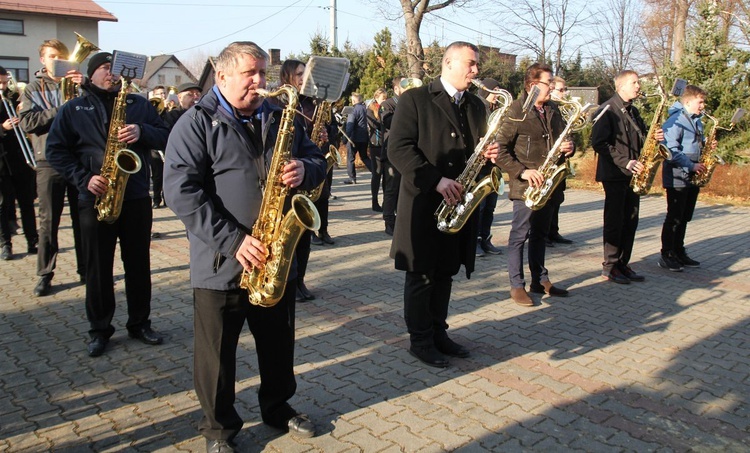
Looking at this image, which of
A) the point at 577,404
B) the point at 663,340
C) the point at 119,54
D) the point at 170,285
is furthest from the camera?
the point at 170,285

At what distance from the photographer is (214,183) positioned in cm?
318

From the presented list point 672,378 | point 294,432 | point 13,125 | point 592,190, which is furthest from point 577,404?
point 592,190

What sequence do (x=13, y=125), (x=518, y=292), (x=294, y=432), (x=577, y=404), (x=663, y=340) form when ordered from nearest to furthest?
(x=294, y=432) < (x=577, y=404) < (x=663, y=340) < (x=518, y=292) < (x=13, y=125)

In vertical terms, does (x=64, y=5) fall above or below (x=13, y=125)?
above

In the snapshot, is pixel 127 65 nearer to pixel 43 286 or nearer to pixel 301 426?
pixel 43 286

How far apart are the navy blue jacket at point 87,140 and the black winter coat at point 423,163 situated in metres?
1.93

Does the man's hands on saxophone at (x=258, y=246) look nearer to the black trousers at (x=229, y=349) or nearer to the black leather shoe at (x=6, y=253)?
the black trousers at (x=229, y=349)

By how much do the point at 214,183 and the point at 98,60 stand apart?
2258mm

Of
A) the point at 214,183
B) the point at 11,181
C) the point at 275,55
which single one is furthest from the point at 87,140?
the point at 275,55

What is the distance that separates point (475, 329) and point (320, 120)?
3065mm

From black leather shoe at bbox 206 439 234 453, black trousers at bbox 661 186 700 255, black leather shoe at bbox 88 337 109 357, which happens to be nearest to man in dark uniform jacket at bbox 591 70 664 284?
black trousers at bbox 661 186 700 255

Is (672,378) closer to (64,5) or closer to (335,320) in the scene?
(335,320)

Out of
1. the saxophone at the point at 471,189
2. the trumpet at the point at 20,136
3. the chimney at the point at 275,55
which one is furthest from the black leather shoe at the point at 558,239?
the chimney at the point at 275,55

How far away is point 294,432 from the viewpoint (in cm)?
358
